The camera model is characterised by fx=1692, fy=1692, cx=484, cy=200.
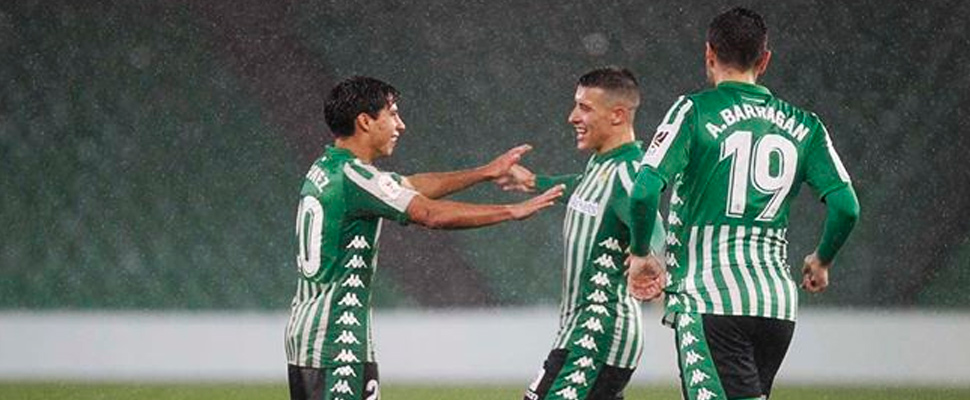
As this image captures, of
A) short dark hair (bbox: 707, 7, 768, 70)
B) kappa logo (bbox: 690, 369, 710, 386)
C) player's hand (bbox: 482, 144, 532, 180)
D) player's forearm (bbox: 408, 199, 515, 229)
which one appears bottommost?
kappa logo (bbox: 690, 369, 710, 386)

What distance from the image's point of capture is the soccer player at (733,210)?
152 inches

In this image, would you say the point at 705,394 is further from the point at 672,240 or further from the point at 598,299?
the point at 598,299

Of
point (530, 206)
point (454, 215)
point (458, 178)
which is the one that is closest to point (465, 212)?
point (454, 215)

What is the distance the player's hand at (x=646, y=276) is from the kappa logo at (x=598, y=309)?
57cm

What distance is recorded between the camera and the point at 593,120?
4816mm

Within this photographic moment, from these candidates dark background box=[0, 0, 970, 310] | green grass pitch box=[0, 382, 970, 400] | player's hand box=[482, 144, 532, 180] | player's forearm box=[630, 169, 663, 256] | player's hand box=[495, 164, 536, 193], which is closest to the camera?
player's forearm box=[630, 169, 663, 256]

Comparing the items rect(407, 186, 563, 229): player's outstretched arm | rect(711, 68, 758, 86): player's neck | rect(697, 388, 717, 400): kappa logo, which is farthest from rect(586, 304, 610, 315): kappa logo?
rect(711, 68, 758, 86): player's neck

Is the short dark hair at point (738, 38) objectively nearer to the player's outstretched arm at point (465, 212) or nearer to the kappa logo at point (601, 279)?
the player's outstretched arm at point (465, 212)

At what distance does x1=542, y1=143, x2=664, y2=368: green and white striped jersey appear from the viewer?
14.8ft

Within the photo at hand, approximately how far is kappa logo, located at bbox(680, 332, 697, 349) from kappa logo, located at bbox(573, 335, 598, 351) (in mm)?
598

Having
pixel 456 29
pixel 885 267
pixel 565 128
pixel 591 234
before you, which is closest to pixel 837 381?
pixel 885 267

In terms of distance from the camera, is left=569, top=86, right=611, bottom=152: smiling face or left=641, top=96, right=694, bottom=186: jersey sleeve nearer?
left=641, top=96, right=694, bottom=186: jersey sleeve

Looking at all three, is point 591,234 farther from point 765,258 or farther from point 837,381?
point 837,381

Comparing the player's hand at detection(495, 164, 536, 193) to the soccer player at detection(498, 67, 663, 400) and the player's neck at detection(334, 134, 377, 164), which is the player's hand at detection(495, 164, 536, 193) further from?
the player's neck at detection(334, 134, 377, 164)
